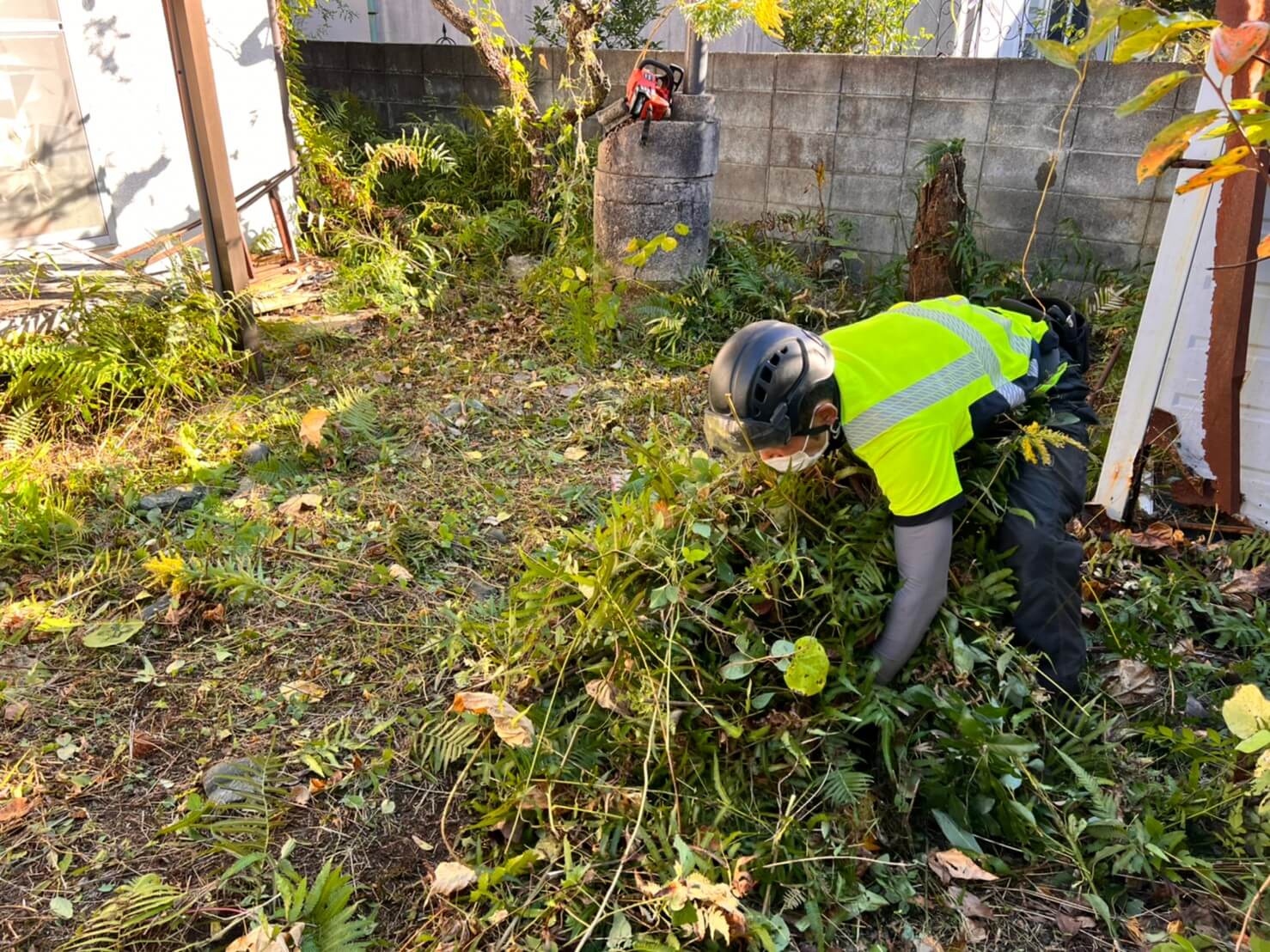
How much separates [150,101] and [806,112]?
4.18m

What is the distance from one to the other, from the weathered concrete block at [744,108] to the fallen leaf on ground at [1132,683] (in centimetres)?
453

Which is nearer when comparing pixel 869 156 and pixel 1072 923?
pixel 1072 923

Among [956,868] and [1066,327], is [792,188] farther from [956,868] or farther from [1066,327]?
[956,868]

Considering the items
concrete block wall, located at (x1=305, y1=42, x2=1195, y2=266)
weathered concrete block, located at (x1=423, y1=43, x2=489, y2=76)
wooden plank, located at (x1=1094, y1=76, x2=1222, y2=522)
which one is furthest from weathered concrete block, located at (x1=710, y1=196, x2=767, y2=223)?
wooden plank, located at (x1=1094, y1=76, x2=1222, y2=522)

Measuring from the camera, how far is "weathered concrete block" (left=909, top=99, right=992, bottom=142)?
17.3 ft

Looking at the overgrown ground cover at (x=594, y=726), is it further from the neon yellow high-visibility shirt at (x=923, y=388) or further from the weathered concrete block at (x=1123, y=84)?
the weathered concrete block at (x=1123, y=84)

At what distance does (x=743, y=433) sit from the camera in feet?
6.93

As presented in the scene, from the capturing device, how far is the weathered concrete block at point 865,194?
5.66 m

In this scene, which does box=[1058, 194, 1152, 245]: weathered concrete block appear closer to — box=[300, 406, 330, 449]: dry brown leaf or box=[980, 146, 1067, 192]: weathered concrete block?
box=[980, 146, 1067, 192]: weathered concrete block

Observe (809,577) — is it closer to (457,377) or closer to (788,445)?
(788,445)

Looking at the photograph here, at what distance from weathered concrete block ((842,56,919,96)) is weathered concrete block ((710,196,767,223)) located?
3.11 feet

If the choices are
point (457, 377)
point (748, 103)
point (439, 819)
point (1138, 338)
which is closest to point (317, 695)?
point (439, 819)

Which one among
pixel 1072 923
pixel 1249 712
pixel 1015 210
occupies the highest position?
pixel 1015 210

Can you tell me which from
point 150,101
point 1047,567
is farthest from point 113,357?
point 1047,567
